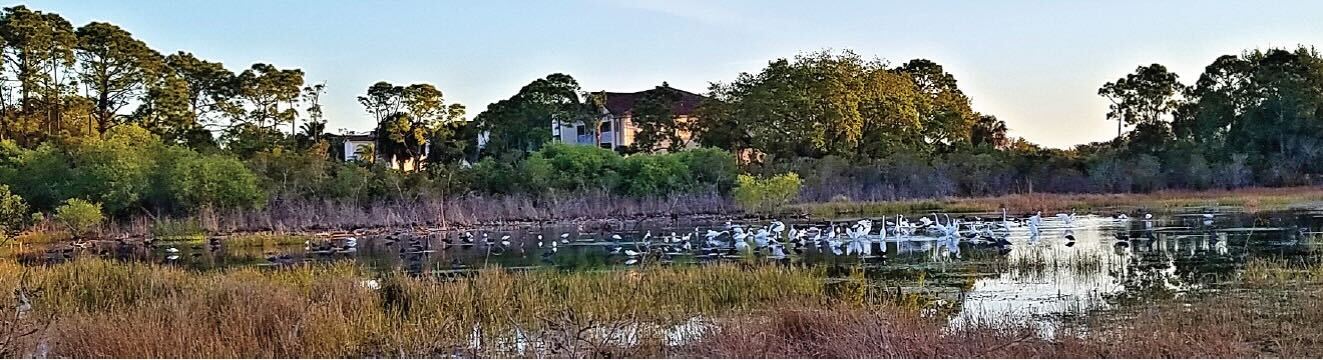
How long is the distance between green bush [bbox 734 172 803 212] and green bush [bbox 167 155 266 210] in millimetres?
15396

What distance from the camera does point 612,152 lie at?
140 ft

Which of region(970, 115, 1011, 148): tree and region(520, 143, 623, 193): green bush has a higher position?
region(970, 115, 1011, 148): tree

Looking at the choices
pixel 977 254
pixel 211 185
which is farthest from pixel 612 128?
pixel 977 254

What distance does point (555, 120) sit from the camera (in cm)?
5466

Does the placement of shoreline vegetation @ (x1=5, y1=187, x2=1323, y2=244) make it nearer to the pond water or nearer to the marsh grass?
the pond water

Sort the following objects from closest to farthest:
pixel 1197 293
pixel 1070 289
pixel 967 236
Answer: pixel 1197 293 < pixel 1070 289 < pixel 967 236

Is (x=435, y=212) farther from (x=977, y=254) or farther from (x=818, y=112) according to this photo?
(x=818, y=112)

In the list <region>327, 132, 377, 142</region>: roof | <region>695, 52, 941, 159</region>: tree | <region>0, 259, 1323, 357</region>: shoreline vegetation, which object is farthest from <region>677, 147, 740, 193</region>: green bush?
<region>0, 259, 1323, 357</region>: shoreline vegetation

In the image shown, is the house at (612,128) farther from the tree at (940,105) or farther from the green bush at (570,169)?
the green bush at (570,169)

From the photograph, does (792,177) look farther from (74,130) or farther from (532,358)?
(532,358)

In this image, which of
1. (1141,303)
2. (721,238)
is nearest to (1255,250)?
(1141,303)

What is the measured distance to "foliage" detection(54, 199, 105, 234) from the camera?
2872 centimetres

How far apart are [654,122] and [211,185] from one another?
84.0ft

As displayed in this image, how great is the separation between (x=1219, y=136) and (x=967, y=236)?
96.1 feet
